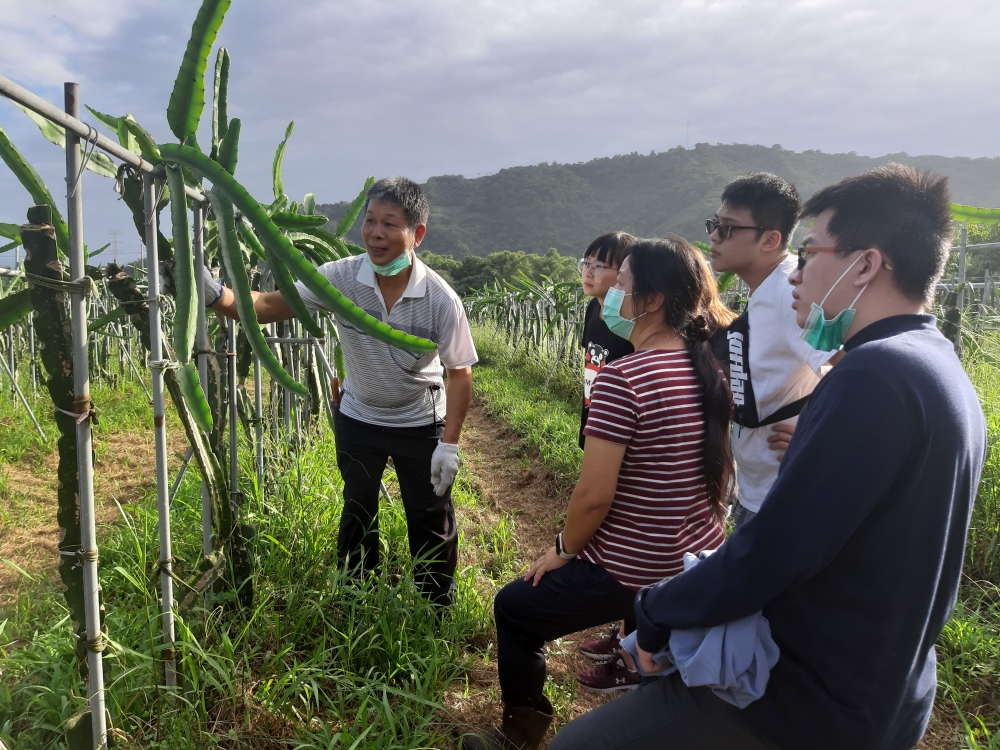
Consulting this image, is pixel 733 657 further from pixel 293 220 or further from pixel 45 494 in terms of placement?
pixel 45 494

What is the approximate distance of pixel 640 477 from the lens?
1.75 m

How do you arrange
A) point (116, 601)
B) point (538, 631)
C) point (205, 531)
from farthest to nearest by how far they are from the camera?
1. point (116, 601)
2. point (205, 531)
3. point (538, 631)

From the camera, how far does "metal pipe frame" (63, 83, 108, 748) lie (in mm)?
1260

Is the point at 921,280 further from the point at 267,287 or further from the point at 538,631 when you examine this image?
the point at 267,287

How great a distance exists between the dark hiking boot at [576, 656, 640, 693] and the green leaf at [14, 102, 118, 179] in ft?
7.57

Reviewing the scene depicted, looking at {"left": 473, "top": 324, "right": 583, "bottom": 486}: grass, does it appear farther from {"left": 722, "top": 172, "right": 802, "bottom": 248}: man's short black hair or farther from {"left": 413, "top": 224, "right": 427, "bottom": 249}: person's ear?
{"left": 722, "top": 172, "right": 802, "bottom": 248}: man's short black hair

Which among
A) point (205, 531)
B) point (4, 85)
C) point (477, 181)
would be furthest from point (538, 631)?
point (477, 181)

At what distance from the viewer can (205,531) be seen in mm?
2010

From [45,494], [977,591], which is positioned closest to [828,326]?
[977,591]

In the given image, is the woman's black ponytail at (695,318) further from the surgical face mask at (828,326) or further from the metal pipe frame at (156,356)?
the metal pipe frame at (156,356)

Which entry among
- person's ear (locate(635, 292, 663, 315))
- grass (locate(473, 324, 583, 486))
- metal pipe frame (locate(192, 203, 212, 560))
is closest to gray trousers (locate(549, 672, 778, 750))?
person's ear (locate(635, 292, 663, 315))

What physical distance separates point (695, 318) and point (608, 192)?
315 feet

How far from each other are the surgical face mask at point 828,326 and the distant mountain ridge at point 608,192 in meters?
63.1

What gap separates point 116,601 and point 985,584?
4107 mm
